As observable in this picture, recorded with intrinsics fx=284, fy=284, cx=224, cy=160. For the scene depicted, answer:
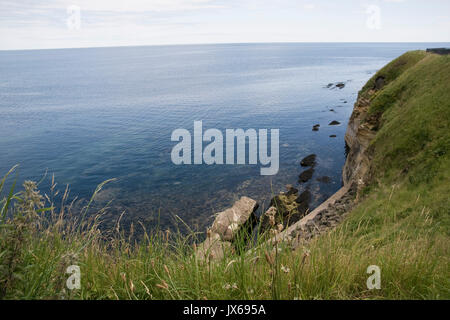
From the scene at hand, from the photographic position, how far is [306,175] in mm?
33625

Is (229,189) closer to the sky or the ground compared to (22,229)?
closer to the ground

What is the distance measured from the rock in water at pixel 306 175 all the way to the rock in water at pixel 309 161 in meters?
1.53

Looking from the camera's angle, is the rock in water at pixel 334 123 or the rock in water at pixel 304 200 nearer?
the rock in water at pixel 304 200

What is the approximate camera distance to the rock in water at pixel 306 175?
→ 32.8 meters

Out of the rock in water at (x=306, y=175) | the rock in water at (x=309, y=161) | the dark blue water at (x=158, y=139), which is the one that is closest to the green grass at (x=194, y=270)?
the dark blue water at (x=158, y=139)

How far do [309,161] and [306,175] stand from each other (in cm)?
462

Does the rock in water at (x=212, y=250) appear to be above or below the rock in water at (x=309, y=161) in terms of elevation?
above

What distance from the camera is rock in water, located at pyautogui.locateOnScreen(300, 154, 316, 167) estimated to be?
121ft

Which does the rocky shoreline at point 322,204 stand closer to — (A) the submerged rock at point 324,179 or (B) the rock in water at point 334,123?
(A) the submerged rock at point 324,179

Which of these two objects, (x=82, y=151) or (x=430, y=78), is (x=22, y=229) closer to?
(x=430, y=78)
